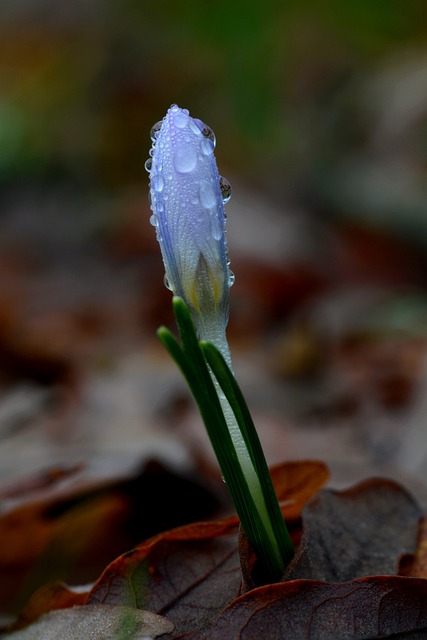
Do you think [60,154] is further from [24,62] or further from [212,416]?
[212,416]

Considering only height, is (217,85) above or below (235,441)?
above

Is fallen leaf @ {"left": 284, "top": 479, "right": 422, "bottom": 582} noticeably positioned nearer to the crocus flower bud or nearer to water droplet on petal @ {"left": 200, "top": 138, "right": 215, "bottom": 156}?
the crocus flower bud

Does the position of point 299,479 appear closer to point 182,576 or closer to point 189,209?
point 182,576

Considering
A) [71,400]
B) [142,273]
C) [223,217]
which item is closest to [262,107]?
[142,273]

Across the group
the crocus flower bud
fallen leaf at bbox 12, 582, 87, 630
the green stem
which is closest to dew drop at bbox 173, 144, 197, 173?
the crocus flower bud

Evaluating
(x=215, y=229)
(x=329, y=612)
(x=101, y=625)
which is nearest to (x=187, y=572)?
(x=101, y=625)

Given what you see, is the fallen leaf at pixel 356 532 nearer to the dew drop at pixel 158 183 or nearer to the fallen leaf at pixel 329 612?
the fallen leaf at pixel 329 612
